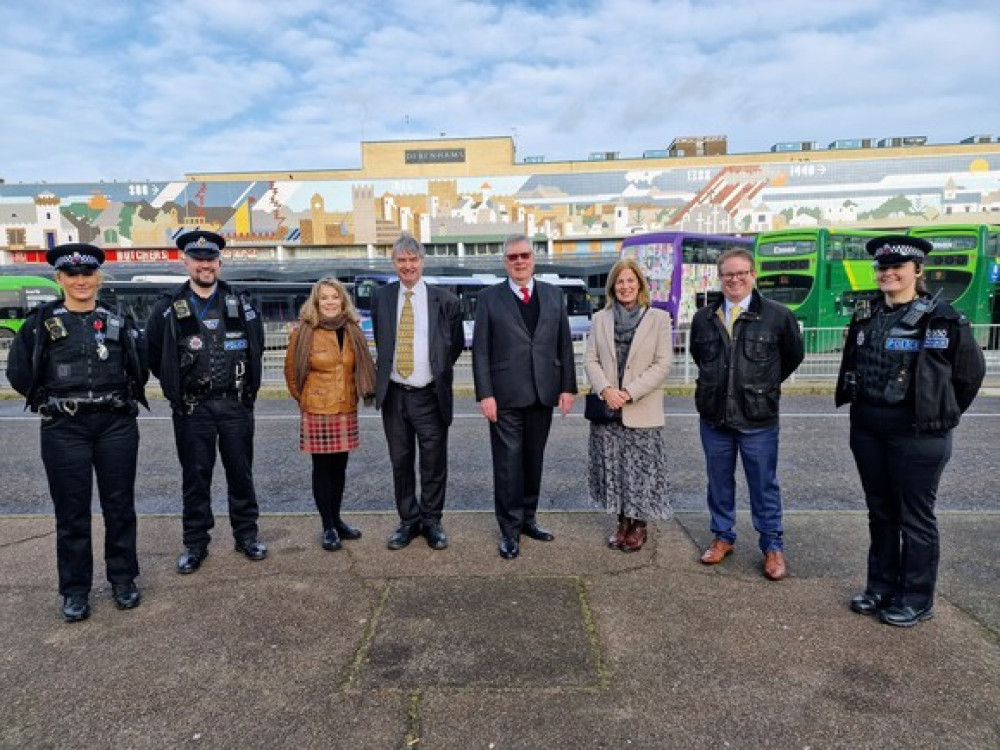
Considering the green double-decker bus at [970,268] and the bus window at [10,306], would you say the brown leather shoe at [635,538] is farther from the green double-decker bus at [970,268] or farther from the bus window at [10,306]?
the bus window at [10,306]

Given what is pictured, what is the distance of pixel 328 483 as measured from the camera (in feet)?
14.4

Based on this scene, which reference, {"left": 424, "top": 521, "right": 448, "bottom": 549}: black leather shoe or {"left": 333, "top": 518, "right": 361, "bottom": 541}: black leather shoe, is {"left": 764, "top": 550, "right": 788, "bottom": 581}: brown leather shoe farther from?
{"left": 333, "top": 518, "right": 361, "bottom": 541}: black leather shoe

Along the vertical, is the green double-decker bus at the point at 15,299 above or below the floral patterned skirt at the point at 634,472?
above

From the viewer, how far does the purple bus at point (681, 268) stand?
20.0 m

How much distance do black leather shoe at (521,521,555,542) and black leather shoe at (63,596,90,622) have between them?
2.59m

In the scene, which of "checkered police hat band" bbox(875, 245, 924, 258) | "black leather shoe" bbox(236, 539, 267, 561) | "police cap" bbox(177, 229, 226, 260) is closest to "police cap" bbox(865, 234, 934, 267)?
"checkered police hat band" bbox(875, 245, 924, 258)

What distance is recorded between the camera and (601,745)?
93.1 inches

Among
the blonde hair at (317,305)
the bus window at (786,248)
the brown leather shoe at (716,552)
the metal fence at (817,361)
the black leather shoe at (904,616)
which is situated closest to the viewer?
the black leather shoe at (904,616)

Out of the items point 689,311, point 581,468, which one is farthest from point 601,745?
point 689,311

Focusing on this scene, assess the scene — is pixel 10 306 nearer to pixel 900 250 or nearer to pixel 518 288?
pixel 518 288

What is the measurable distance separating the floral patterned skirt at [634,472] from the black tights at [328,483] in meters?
1.75

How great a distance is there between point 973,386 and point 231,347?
404 cm

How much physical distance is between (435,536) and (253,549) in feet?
3.84

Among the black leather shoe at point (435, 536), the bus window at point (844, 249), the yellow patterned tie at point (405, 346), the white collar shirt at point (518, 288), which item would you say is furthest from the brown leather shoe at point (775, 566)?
the bus window at point (844, 249)
